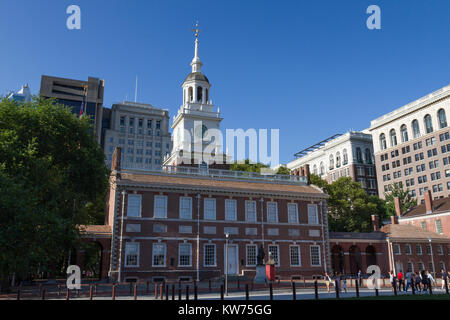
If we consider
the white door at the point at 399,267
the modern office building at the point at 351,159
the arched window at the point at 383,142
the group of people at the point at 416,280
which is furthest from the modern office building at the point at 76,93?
the group of people at the point at 416,280

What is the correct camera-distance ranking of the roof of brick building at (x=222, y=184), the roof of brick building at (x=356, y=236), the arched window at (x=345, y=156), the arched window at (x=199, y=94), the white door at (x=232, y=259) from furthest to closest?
the arched window at (x=345, y=156), the arched window at (x=199, y=94), the roof of brick building at (x=356, y=236), the white door at (x=232, y=259), the roof of brick building at (x=222, y=184)

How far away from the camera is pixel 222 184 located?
1686 inches

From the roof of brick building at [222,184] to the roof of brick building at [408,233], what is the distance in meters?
12.4

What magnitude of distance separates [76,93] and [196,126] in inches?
3548

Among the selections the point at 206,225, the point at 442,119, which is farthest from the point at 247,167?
the point at 442,119

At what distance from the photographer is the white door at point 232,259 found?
132ft

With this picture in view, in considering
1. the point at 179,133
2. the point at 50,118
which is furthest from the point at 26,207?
the point at 179,133

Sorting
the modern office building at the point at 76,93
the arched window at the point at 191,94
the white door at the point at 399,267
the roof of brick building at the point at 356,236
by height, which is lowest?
the white door at the point at 399,267

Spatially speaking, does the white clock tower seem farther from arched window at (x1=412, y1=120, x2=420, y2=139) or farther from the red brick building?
arched window at (x1=412, y1=120, x2=420, y2=139)

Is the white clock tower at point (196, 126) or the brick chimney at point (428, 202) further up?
the white clock tower at point (196, 126)

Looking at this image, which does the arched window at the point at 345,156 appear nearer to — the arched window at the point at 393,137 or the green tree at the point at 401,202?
the arched window at the point at 393,137

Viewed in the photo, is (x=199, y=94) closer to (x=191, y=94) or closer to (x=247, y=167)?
(x=191, y=94)
